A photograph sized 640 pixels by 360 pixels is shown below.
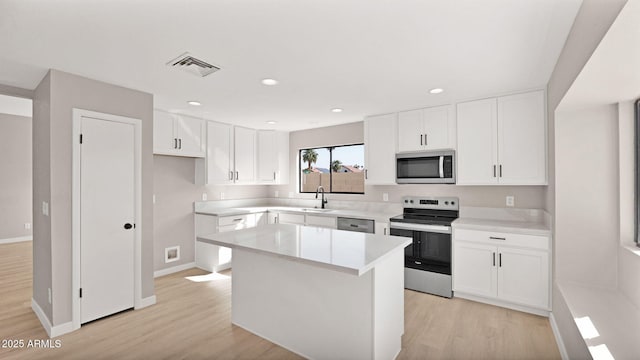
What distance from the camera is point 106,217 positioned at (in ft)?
9.40

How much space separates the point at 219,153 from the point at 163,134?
904 millimetres

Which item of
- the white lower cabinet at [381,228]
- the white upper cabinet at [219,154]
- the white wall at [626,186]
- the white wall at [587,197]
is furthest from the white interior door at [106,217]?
the white wall at [626,186]

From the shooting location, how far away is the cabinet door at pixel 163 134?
12.6 ft

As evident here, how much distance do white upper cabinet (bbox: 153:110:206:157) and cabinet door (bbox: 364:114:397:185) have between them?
2434 millimetres

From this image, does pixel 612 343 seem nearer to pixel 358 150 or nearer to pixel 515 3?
pixel 515 3

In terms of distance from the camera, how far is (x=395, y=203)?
4355 mm

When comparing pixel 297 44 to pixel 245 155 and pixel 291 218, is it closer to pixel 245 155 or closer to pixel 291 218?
pixel 291 218

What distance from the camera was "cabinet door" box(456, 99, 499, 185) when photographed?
129 inches

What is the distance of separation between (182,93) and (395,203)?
3.10 metres

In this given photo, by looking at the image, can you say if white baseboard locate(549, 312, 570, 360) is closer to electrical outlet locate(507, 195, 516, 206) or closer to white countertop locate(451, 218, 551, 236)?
white countertop locate(451, 218, 551, 236)

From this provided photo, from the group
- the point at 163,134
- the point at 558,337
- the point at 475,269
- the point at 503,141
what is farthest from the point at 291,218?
the point at 558,337

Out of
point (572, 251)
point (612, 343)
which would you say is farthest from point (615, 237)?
point (612, 343)

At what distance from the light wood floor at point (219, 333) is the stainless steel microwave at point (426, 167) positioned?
137 centimetres

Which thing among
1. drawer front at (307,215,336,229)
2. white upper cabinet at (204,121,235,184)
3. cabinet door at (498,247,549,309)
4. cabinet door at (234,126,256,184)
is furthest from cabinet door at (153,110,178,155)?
cabinet door at (498,247,549,309)
